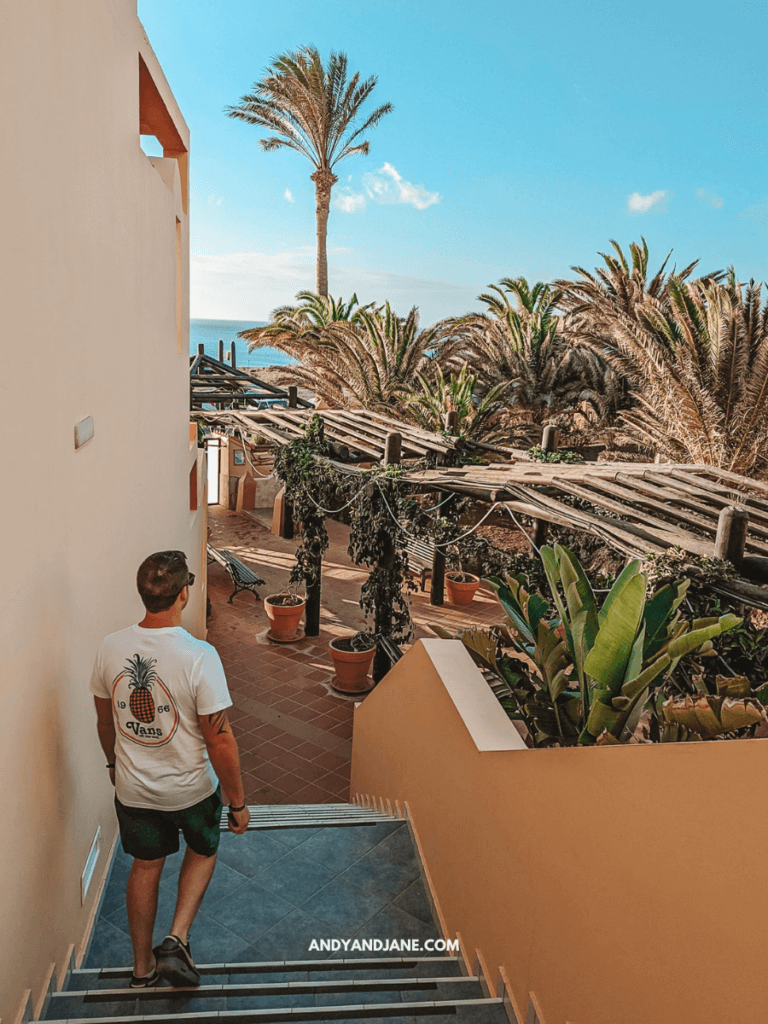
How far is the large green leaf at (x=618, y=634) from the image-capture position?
3.14m

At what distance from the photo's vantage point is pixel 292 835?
4.28 m

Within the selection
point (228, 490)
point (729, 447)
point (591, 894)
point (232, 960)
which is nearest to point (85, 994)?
point (232, 960)

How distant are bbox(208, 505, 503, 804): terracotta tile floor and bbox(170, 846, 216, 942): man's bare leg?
4.53m

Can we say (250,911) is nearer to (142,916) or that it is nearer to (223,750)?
(142,916)

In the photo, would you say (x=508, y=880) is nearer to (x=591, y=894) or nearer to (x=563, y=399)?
(x=591, y=894)

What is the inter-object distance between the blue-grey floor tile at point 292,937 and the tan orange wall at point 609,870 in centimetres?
66

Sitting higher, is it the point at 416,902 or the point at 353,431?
the point at 353,431

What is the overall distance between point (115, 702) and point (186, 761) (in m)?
0.35

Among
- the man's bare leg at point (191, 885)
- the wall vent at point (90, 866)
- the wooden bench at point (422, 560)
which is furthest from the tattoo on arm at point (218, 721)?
the wooden bench at point (422, 560)

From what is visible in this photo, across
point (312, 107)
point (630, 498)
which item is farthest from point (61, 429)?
point (312, 107)

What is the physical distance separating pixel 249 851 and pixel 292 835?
30 cm

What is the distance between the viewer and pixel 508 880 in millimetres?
2859

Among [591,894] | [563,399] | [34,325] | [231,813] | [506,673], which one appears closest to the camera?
[591,894]

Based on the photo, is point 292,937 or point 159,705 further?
point 292,937
